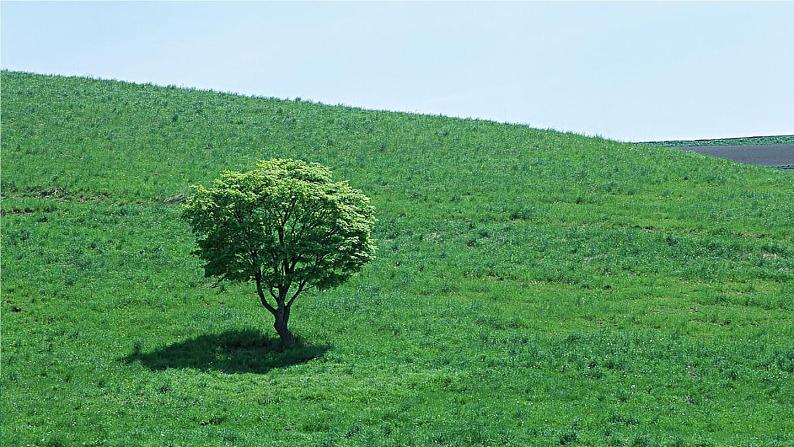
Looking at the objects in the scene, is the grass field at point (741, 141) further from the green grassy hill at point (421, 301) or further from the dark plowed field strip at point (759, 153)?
the green grassy hill at point (421, 301)

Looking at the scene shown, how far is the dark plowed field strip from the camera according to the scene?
71.0 meters

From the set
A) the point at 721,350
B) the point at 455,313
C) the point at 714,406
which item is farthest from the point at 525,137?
the point at 714,406

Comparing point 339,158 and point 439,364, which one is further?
point 339,158

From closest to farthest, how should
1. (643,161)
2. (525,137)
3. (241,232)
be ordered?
(241,232)
(643,161)
(525,137)

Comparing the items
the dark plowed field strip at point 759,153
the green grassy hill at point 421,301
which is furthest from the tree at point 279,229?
the dark plowed field strip at point 759,153

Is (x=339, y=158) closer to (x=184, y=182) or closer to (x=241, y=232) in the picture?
(x=184, y=182)

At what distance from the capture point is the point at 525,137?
2534 inches

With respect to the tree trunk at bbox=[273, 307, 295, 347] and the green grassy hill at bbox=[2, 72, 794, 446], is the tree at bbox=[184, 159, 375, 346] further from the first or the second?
the green grassy hill at bbox=[2, 72, 794, 446]

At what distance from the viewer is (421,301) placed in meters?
36.0

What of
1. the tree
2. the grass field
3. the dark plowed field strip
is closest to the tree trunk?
the tree

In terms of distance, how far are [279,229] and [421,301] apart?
679cm

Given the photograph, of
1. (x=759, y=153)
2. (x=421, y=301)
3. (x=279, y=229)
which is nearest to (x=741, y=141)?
(x=759, y=153)

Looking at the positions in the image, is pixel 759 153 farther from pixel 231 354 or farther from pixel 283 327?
pixel 231 354

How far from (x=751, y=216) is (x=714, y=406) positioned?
23.1 meters
